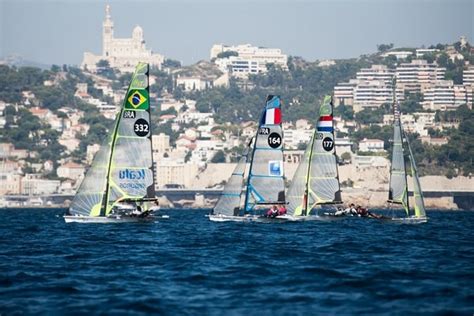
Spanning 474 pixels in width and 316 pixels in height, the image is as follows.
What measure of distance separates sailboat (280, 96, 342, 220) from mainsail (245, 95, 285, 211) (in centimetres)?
402

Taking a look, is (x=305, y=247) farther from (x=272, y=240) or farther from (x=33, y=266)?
(x=33, y=266)

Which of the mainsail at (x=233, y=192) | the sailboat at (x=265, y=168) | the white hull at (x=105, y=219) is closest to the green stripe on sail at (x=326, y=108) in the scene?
the sailboat at (x=265, y=168)

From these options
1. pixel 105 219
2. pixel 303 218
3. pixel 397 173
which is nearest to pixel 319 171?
pixel 303 218

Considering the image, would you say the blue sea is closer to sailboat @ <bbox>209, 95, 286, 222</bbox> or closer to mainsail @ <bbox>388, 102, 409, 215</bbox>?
sailboat @ <bbox>209, 95, 286, 222</bbox>

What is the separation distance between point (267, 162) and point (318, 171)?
6.22 metres

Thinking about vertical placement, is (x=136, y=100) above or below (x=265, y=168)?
above

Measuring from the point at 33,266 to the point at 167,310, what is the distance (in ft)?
36.5

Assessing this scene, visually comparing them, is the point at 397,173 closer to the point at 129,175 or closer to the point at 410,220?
the point at 410,220

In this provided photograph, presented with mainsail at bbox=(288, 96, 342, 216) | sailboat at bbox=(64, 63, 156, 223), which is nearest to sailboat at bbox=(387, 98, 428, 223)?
mainsail at bbox=(288, 96, 342, 216)

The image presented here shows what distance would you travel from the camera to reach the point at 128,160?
6844cm

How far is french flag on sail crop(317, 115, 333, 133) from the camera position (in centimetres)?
7969

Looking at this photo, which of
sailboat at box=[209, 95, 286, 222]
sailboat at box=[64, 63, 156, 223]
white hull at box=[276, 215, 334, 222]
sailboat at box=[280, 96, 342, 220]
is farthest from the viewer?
sailboat at box=[280, 96, 342, 220]

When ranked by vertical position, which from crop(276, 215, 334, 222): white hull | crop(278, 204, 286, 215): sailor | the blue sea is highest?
crop(278, 204, 286, 215): sailor

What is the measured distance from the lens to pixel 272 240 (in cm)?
5922
